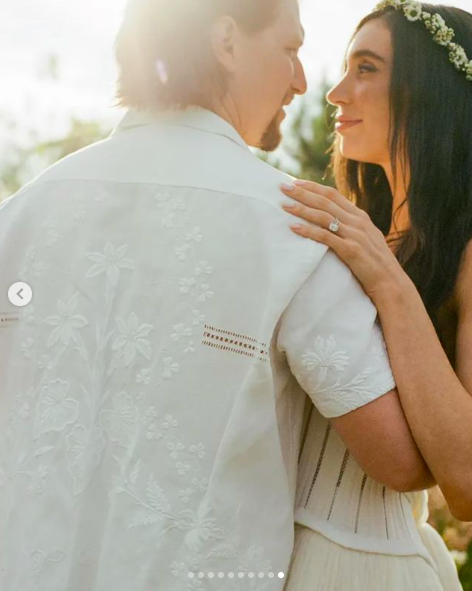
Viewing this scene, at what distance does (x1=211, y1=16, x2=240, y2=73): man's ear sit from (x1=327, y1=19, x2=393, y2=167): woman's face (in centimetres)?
124

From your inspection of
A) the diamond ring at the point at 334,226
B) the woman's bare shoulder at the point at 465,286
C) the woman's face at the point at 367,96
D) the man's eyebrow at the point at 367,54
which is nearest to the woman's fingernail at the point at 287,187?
the diamond ring at the point at 334,226

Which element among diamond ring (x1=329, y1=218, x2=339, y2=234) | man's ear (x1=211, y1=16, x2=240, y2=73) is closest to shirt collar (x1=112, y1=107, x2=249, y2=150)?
man's ear (x1=211, y1=16, x2=240, y2=73)

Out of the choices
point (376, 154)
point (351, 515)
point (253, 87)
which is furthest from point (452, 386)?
point (376, 154)

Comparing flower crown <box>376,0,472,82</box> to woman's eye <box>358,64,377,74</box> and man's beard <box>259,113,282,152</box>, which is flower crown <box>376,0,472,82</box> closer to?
woman's eye <box>358,64,377,74</box>

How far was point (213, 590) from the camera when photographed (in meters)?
1.68

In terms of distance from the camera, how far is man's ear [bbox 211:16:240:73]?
1888 mm

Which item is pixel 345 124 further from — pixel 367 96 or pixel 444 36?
pixel 444 36

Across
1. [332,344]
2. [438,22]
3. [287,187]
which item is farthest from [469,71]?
[332,344]

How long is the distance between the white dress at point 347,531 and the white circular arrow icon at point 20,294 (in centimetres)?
70

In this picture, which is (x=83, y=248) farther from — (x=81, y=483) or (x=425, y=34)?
(x=425, y=34)

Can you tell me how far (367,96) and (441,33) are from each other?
32 centimetres

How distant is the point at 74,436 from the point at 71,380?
0.11 meters

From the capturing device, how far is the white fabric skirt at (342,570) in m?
1.97

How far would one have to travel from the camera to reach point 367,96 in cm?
310
